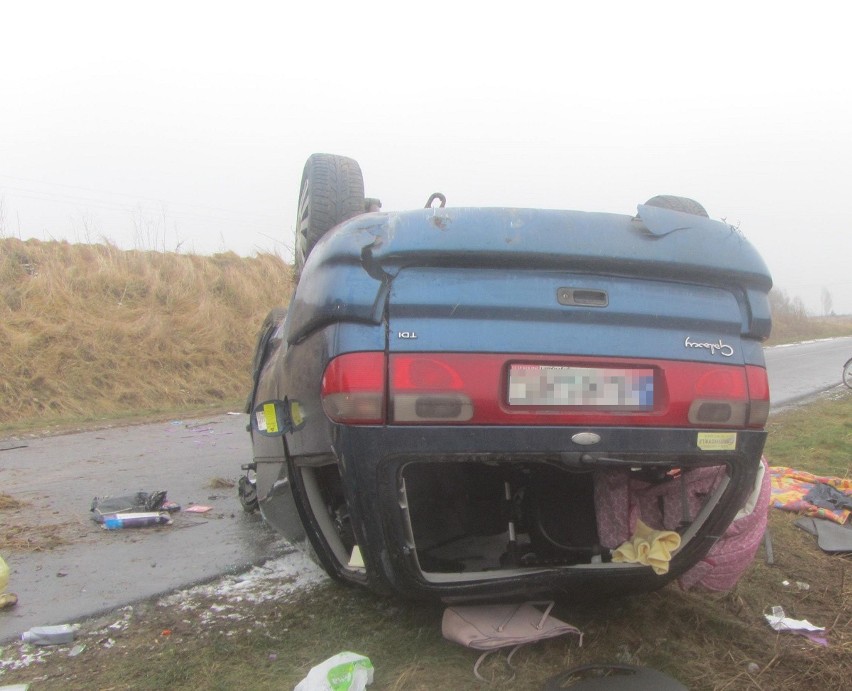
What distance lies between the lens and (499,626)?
8.23 feet

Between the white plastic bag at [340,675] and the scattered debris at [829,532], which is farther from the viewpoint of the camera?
the scattered debris at [829,532]

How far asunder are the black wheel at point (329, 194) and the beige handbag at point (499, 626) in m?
1.72

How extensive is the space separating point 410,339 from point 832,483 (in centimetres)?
406

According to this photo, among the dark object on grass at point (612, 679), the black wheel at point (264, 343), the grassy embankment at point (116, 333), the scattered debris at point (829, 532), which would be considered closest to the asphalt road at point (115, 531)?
the black wheel at point (264, 343)

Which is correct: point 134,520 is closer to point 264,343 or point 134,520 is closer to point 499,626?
point 264,343

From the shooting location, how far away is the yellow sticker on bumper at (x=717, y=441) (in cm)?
224

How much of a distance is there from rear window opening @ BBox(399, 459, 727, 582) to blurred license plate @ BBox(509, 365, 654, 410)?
1.25 ft

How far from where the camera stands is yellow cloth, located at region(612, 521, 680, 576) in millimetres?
2375

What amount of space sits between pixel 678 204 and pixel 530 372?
149cm

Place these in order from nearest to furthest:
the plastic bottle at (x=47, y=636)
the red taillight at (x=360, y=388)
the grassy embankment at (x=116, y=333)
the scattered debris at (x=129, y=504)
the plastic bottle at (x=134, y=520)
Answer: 1. the red taillight at (x=360, y=388)
2. the plastic bottle at (x=47, y=636)
3. the plastic bottle at (x=134, y=520)
4. the scattered debris at (x=129, y=504)
5. the grassy embankment at (x=116, y=333)

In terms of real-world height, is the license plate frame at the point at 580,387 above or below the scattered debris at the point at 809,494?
above

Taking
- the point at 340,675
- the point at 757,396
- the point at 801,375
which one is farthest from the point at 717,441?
the point at 801,375

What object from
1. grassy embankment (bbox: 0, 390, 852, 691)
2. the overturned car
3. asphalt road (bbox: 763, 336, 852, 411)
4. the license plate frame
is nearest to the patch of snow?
grassy embankment (bbox: 0, 390, 852, 691)

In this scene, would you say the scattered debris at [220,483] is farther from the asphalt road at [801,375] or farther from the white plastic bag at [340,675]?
the asphalt road at [801,375]
